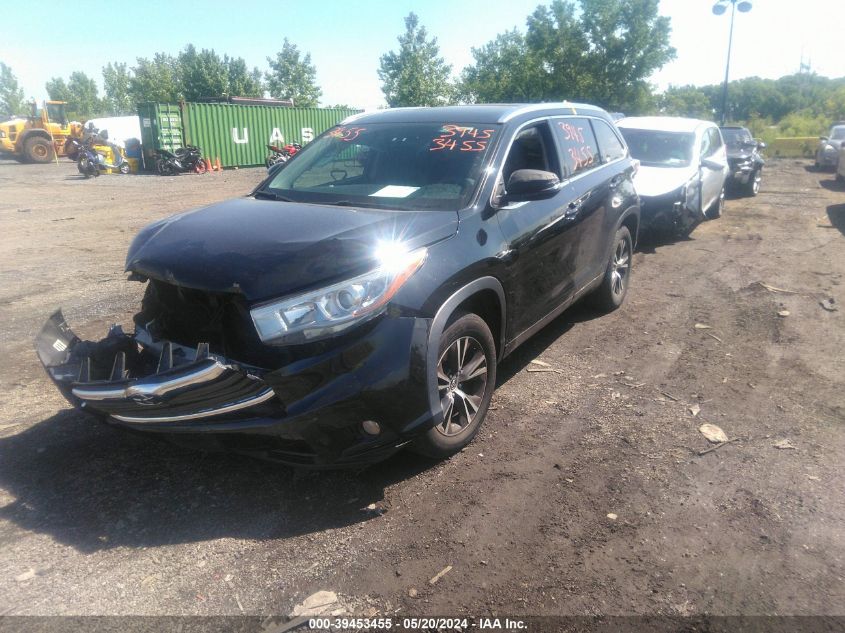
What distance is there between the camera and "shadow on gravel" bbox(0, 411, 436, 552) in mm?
2963

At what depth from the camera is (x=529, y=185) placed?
12.2 feet

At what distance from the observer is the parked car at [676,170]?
29.8 feet

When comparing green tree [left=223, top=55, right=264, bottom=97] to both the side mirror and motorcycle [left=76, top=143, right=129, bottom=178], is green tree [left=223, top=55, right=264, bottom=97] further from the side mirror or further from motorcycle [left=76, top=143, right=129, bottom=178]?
the side mirror

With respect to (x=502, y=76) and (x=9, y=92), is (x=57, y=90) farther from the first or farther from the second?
(x=502, y=76)

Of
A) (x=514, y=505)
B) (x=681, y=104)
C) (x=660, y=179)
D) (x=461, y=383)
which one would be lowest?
(x=514, y=505)

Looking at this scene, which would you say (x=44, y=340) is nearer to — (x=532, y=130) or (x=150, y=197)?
(x=532, y=130)

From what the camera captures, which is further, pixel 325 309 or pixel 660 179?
pixel 660 179

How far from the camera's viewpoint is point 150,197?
1712 centimetres

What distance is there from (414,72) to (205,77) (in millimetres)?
24621

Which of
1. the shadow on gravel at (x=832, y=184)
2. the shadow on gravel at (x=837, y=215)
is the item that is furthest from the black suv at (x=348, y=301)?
the shadow on gravel at (x=832, y=184)

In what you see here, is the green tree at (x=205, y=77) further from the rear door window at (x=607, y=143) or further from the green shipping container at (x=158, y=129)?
the rear door window at (x=607, y=143)

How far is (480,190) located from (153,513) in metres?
2.45

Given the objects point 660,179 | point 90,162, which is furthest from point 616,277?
point 90,162

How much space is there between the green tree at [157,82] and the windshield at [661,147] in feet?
179
